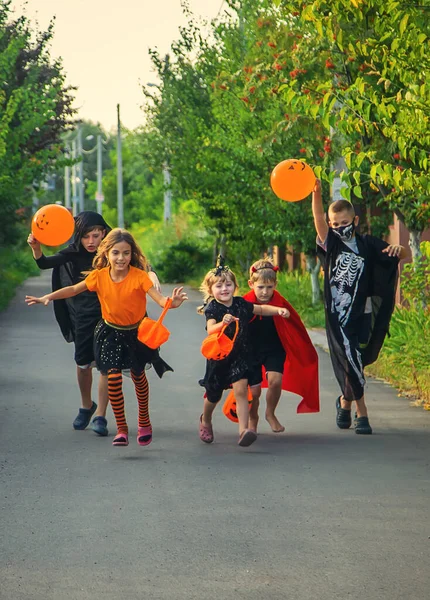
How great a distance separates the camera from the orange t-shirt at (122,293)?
8992 mm

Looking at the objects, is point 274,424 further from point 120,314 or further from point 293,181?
point 293,181

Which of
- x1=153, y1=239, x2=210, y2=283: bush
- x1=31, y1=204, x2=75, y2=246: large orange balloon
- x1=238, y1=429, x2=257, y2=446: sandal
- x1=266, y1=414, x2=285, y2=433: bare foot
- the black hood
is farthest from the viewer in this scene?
x1=153, y1=239, x2=210, y2=283: bush

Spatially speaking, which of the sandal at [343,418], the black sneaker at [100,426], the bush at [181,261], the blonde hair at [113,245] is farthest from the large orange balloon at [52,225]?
the bush at [181,261]

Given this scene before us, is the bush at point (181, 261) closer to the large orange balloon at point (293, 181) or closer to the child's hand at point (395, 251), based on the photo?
the child's hand at point (395, 251)

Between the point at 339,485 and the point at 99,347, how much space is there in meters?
2.47

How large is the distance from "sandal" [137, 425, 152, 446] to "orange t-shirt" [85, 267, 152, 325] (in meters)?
0.80

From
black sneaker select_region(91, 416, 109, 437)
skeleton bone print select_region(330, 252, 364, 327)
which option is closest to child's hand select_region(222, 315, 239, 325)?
skeleton bone print select_region(330, 252, 364, 327)

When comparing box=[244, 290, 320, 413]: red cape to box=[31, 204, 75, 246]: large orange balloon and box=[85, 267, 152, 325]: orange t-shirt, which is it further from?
box=[31, 204, 75, 246]: large orange balloon

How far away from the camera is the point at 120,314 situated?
9070 millimetres

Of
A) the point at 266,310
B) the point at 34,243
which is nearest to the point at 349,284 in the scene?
the point at 266,310

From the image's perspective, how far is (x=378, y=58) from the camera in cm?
1065

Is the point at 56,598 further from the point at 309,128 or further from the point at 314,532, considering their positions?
the point at 309,128

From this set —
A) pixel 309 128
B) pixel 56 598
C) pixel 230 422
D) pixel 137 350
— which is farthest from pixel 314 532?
pixel 309 128

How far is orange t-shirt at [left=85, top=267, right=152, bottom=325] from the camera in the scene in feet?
29.5
